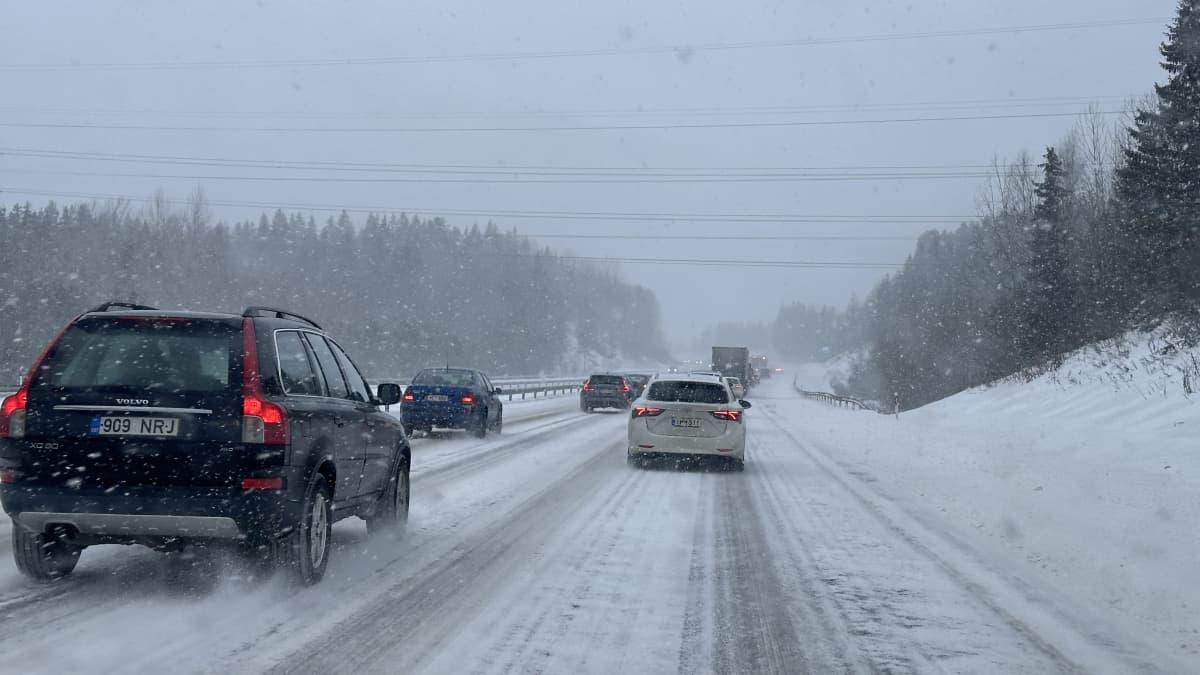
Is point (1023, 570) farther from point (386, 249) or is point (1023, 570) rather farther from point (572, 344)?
point (572, 344)

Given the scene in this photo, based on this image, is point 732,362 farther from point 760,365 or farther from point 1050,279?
point 760,365

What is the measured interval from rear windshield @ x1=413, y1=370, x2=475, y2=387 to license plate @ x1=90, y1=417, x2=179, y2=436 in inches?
698

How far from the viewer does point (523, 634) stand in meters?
5.79

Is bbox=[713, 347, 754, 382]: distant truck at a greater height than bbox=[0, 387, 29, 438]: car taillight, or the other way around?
bbox=[713, 347, 754, 382]: distant truck

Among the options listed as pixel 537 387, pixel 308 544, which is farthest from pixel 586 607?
pixel 537 387

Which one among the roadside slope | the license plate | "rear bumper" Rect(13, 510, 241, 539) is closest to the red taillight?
"rear bumper" Rect(13, 510, 241, 539)

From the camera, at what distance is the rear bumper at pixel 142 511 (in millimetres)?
6180

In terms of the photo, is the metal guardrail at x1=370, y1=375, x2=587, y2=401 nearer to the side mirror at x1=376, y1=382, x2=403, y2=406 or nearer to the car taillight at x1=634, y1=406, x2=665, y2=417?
the car taillight at x1=634, y1=406, x2=665, y2=417

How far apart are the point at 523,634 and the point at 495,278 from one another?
12041 cm

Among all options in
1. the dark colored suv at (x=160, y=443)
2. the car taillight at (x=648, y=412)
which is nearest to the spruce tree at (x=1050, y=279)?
the car taillight at (x=648, y=412)

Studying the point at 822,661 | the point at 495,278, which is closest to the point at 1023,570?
the point at 822,661

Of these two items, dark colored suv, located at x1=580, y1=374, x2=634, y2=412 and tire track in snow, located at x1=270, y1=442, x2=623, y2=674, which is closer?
tire track in snow, located at x1=270, y1=442, x2=623, y2=674

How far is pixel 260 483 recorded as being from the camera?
633cm

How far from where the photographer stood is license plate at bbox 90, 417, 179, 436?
245 inches
